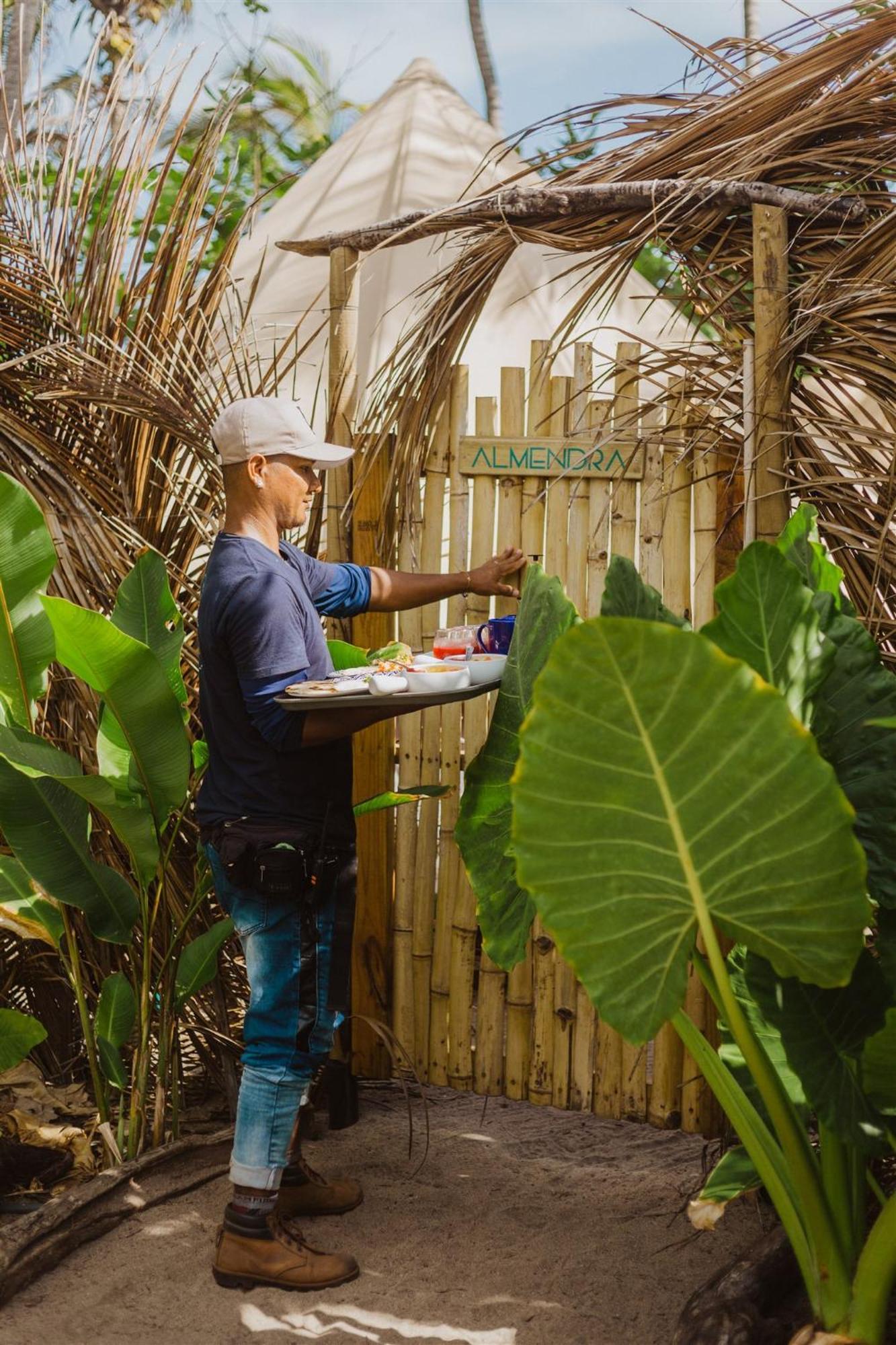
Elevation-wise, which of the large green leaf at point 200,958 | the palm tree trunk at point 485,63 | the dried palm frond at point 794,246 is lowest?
the large green leaf at point 200,958

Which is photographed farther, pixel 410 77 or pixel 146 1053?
pixel 410 77

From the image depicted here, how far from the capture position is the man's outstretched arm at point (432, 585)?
3541mm

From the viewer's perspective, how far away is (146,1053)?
3.55 meters

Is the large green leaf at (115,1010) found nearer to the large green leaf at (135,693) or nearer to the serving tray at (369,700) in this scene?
the large green leaf at (135,693)

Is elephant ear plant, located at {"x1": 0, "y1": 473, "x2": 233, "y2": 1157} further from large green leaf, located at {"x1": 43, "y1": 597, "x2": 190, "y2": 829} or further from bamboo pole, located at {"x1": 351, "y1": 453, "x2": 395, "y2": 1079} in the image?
bamboo pole, located at {"x1": 351, "y1": 453, "x2": 395, "y2": 1079}

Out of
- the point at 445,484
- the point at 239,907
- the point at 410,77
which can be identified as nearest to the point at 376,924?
the point at 239,907

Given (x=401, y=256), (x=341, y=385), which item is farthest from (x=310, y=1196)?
(x=401, y=256)

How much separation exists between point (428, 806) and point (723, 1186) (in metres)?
1.65

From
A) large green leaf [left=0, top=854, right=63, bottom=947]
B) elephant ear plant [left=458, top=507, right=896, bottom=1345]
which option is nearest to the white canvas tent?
large green leaf [left=0, top=854, right=63, bottom=947]

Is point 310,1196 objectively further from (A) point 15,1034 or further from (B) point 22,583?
(B) point 22,583

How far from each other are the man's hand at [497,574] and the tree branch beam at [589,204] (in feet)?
3.03

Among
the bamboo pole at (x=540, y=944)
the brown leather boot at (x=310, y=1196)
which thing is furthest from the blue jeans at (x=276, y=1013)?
the bamboo pole at (x=540, y=944)

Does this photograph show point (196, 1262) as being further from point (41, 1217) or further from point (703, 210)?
point (703, 210)

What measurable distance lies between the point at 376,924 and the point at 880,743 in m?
1.98
